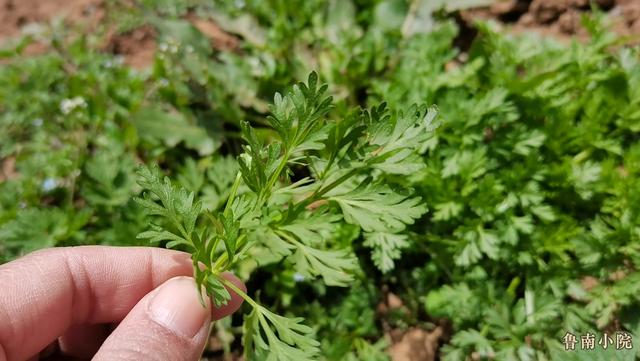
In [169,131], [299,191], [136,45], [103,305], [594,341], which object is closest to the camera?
[299,191]

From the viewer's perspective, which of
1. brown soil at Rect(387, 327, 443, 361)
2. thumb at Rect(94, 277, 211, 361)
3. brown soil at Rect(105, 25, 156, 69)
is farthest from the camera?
brown soil at Rect(105, 25, 156, 69)

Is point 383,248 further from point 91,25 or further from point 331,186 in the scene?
point 91,25

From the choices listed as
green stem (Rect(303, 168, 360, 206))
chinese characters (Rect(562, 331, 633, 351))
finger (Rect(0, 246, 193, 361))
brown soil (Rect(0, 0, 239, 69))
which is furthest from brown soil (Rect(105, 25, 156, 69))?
chinese characters (Rect(562, 331, 633, 351))

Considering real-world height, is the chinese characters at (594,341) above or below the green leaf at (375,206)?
below

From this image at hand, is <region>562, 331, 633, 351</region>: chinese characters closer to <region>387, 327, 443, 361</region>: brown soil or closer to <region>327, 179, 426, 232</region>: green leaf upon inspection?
<region>387, 327, 443, 361</region>: brown soil

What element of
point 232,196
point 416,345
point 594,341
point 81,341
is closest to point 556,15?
point 594,341

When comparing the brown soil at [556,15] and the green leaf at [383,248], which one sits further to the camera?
the brown soil at [556,15]

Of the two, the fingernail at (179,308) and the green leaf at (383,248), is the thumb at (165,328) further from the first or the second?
the green leaf at (383,248)

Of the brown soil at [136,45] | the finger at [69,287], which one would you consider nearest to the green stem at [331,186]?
the finger at [69,287]
